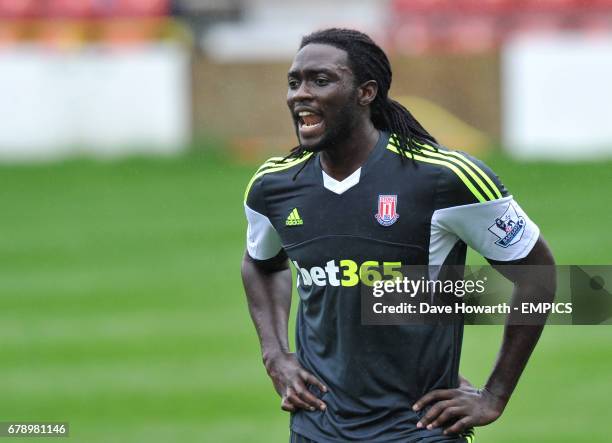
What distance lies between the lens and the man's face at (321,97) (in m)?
4.65

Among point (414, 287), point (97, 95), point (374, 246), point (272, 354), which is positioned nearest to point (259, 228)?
point (272, 354)

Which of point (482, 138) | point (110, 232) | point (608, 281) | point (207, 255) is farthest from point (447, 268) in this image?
point (482, 138)

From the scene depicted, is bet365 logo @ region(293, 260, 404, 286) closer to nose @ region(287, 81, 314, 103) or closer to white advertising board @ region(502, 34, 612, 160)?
nose @ region(287, 81, 314, 103)

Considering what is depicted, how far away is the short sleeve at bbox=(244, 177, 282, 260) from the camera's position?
5.00 meters

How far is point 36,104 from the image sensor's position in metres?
20.4

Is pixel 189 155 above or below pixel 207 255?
above

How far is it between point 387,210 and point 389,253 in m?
0.14

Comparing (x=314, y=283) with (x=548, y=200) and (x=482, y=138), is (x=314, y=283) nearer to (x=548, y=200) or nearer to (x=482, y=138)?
(x=548, y=200)

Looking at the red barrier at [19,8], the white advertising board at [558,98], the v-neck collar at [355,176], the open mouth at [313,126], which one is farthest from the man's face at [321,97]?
the red barrier at [19,8]

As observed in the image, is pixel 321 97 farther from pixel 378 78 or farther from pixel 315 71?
pixel 378 78

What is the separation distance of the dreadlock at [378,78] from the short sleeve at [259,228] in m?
0.21

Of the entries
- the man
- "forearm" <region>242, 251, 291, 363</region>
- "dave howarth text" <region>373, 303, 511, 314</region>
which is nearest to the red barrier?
"forearm" <region>242, 251, 291, 363</region>

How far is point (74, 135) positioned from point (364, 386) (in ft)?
54.1

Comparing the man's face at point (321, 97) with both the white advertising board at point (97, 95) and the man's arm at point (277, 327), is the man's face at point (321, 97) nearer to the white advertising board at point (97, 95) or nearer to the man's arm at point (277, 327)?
the man's arm at point (277, 327)
